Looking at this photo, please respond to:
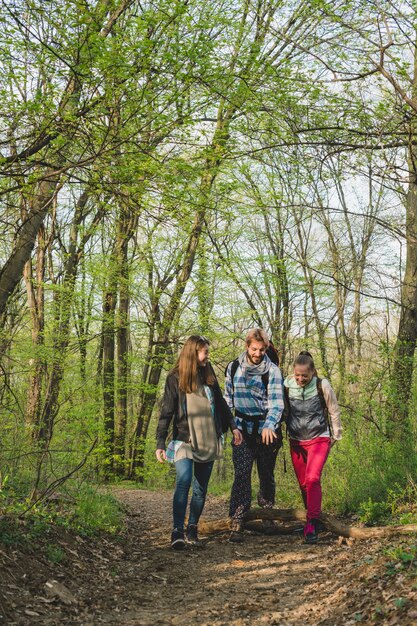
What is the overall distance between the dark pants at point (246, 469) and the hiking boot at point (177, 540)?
68cm

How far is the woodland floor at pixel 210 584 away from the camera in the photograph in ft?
12.9

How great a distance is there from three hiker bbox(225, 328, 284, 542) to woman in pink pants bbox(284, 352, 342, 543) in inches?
7.7

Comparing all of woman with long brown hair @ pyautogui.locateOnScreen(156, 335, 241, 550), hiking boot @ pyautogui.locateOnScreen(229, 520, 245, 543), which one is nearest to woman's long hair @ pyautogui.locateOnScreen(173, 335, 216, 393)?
woman with long brown hair @ pyautogui.locateOnScreen(156, 335, 241, 550)

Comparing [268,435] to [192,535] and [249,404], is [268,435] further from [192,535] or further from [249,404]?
[192,535]

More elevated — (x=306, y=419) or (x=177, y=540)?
(x=306, y=419)

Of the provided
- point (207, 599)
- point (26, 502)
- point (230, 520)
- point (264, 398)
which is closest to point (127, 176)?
point (264, 398)

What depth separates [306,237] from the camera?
73.2 ft

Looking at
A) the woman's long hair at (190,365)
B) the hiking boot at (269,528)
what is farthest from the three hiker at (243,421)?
the hiking boot at (269,528)

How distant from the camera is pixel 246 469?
21.9 feet

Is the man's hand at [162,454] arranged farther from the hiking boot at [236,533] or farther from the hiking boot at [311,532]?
the hiking boot at [311,532]

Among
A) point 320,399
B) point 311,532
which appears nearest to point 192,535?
point 311,532

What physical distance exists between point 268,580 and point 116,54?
5.20 metres

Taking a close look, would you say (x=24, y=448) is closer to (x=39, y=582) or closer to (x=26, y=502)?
(x=26, y=502)

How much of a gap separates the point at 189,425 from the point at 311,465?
134 centimetres
